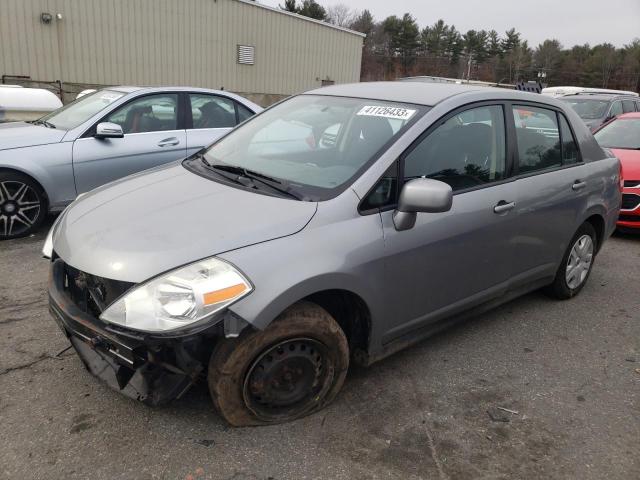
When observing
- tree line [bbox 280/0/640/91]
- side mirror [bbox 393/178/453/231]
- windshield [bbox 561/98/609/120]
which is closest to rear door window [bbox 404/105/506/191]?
side mirror [bbox 393/178/453/231]

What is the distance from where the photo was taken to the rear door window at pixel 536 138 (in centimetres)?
360

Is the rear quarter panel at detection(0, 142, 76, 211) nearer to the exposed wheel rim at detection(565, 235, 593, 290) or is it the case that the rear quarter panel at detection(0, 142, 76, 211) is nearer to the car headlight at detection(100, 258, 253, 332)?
the car headlight at detection(100, 258, 253, 332)

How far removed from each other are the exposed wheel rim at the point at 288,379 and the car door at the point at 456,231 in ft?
1.56

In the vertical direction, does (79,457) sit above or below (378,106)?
below

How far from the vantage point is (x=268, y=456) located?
7.89 feet

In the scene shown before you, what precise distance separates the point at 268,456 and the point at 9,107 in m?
7.00

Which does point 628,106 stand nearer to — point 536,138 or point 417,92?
point 536,138

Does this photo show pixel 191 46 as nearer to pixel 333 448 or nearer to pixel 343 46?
pixel 343 46

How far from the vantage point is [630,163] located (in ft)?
21.5

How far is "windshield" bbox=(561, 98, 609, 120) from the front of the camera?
11527 mm

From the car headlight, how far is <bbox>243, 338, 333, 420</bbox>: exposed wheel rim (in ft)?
1.24

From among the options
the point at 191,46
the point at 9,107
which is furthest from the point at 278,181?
the point at 191,46

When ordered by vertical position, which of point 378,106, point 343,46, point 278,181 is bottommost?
point 278,181

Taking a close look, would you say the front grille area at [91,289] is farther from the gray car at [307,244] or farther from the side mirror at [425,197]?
the side mirror at [425,197]
